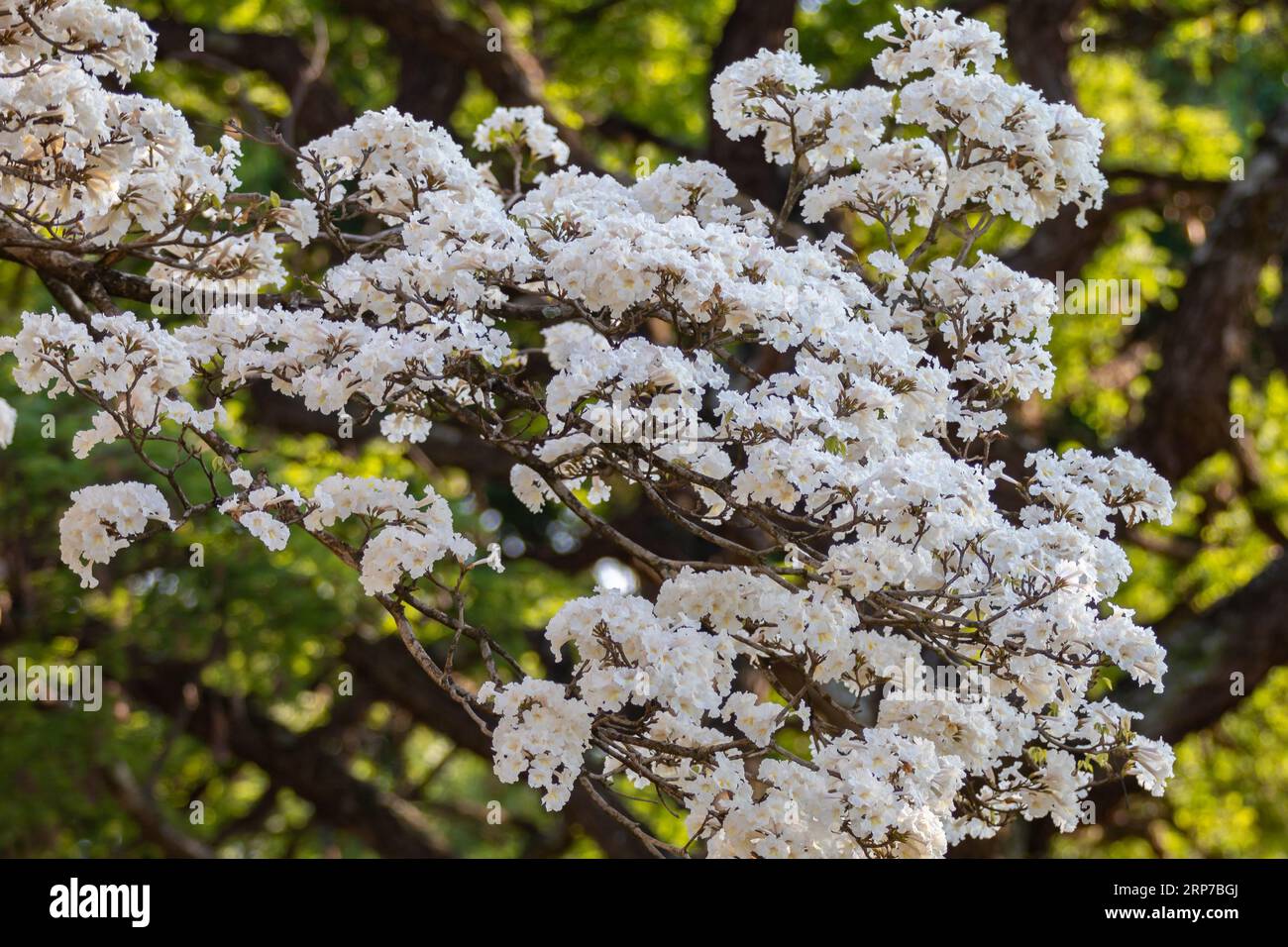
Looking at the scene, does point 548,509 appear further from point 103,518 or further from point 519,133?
point 103,518

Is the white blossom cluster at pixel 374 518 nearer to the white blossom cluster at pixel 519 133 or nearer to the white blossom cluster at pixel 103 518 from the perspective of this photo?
the white blossom cluster at pixel 103 518

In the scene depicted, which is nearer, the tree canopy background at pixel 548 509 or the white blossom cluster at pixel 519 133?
the white blossom cluster at pixel 519 133

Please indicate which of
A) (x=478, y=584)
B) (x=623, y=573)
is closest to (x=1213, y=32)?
(x=623, y=573)

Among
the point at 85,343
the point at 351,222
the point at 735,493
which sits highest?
the point at 351,222

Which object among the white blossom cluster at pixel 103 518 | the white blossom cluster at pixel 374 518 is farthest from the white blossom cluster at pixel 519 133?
the white blossom cluster at pixel 103 518

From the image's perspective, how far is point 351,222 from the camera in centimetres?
691

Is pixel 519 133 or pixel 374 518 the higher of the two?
pixel 519 133

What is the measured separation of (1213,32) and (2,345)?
30.5 feet

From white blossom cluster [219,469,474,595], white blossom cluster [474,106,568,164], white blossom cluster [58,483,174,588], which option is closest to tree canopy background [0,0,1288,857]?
white blossom cluster [474,106,568,164]

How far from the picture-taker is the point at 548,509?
1070 centimetres

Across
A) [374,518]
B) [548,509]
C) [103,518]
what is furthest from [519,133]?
[548,509]

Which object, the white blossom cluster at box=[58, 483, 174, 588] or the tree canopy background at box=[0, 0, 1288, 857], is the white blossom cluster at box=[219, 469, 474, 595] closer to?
the white blossom cluster at box=[58, 483, 174, 588]

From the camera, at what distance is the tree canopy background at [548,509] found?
8328 millimetres
